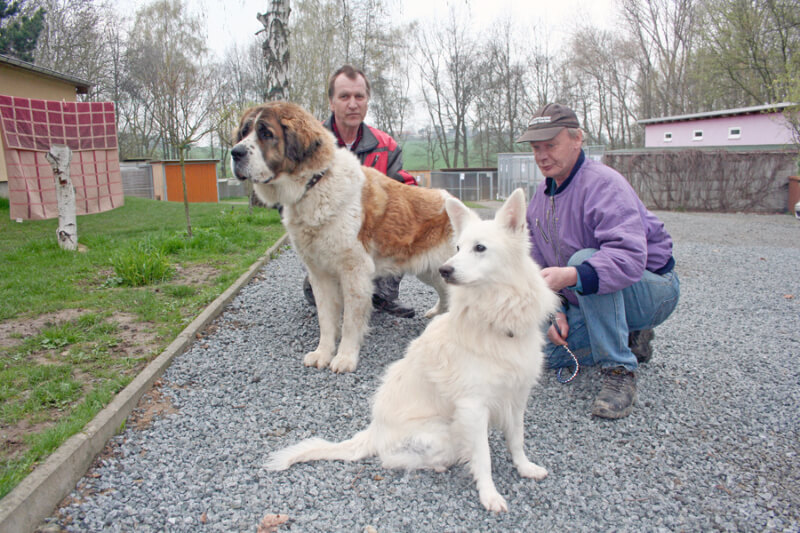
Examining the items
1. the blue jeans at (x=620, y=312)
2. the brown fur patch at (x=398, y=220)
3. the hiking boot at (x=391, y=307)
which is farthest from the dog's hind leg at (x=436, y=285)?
the blue jeans at (x=620, y=312)

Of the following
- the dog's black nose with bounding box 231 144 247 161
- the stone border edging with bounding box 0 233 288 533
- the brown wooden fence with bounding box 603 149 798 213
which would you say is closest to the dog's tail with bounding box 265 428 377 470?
the stone border edging with bounding box 0 233 288 533

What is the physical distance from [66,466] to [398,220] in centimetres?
273

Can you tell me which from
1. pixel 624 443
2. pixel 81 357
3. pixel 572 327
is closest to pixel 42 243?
pixel 81 357

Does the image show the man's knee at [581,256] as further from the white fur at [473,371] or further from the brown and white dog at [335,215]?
the brown and white dog at [335,215]

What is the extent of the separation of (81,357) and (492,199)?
24081mm

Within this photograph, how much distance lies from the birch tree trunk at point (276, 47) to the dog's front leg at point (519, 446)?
35.0ft

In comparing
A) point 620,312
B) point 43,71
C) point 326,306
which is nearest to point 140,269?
point 326,306

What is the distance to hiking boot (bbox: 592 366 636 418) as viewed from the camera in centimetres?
303

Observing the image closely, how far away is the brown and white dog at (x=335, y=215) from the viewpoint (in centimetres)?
367

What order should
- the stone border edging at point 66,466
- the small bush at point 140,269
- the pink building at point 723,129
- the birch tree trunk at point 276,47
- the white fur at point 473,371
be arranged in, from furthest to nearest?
the pink building at point 723,129, the birch tree trunk at point 276,47, the small bush at point 140,269, the white fur at point 473,371, the stone border edging at point 66,466

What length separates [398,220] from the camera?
4125mm

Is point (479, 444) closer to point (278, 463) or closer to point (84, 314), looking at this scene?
point (278, 463)

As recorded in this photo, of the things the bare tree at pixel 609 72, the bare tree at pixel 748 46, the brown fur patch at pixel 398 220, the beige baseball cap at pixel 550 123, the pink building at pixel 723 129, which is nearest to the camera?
the beige baseball cap at pixel 550 123

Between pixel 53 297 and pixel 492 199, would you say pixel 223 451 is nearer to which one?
pixel 53 297
